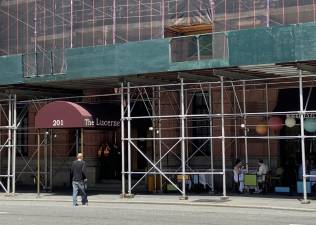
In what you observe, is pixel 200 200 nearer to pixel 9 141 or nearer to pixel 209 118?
pixel 209 118

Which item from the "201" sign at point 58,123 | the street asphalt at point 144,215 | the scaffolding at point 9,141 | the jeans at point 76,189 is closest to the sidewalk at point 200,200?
the street asphalt at point 144,215

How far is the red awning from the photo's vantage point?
22859 millimetres

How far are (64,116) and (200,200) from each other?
6200 mm

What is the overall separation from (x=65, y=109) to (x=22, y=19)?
836cm

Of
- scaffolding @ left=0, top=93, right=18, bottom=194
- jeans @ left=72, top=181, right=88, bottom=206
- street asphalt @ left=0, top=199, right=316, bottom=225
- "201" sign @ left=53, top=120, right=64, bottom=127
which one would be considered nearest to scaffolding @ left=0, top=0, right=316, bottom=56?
"201" sign @ left=53, top=120, right=64, bottom=127

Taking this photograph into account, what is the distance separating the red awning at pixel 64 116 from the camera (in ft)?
75.0

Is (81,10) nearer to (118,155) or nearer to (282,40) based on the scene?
(118,155)

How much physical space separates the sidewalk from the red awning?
283 cm

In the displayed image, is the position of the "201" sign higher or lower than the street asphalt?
higher

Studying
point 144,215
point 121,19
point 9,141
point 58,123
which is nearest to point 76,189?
point 58,123

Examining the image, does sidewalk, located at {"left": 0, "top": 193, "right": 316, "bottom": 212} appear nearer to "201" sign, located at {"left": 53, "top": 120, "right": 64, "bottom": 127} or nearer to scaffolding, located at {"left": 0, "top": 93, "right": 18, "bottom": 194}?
scaffolding, located at {"left": 0, "top": 93, "right": 18, "bottom": 194}

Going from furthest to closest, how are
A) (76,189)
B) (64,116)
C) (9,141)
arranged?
1. (9,141)
2. (64,116)
3. (76,189)

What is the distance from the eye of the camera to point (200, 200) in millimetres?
20844

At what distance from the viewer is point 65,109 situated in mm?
23016
